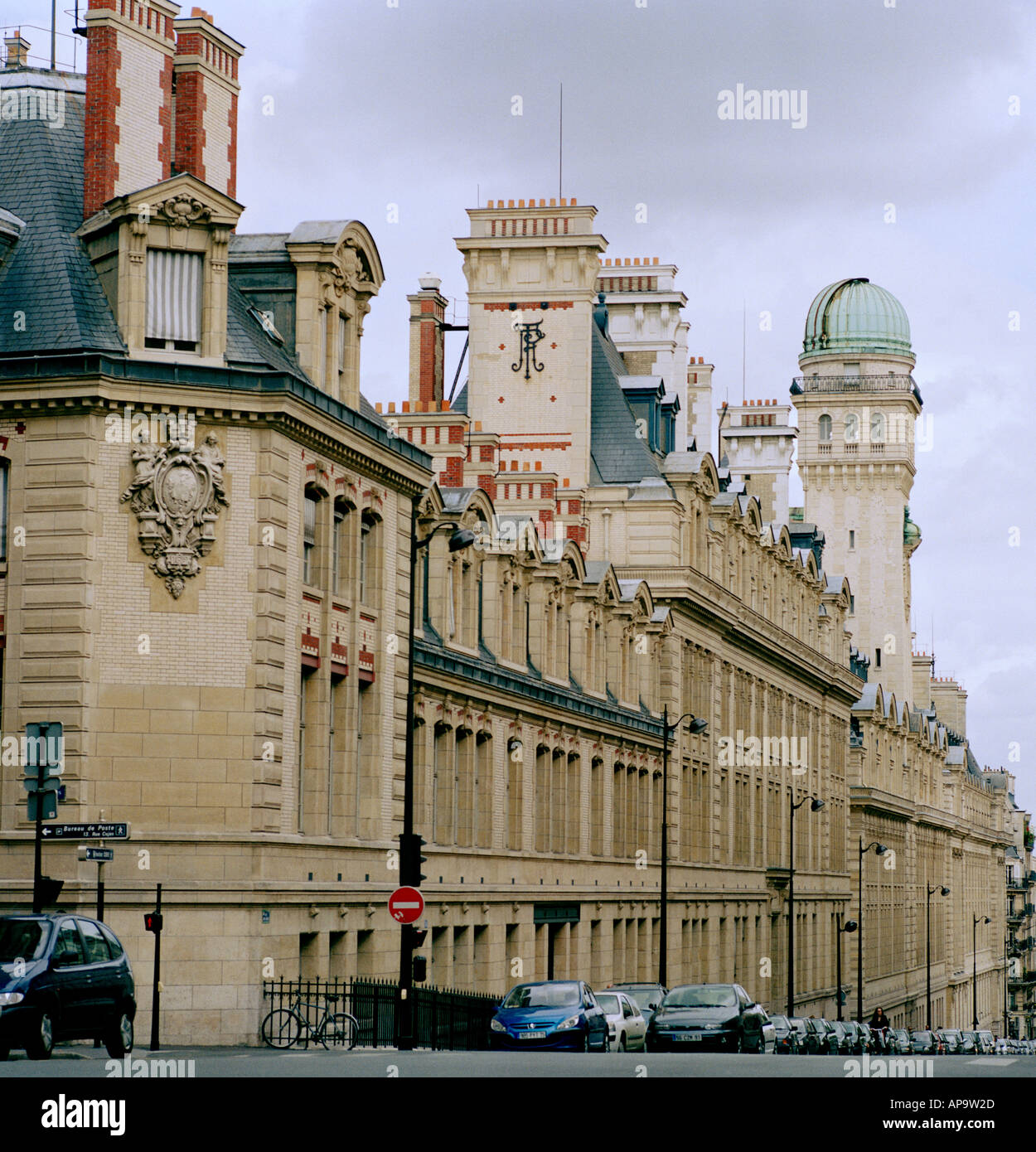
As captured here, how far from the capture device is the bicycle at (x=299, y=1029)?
35438 millimetres

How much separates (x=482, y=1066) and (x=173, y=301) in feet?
54.4

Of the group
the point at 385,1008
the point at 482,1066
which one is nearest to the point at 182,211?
the point at 385,1008

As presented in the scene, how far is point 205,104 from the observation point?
137 ft

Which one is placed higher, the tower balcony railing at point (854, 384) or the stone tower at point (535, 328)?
the tower balcony railing at point (854, 384)

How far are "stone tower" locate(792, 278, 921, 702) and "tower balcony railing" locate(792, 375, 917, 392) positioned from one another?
0.17 feet

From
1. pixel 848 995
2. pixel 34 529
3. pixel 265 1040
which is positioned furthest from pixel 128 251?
pixel 848 995

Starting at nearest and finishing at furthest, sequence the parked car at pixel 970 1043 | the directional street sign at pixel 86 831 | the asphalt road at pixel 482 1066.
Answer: the asphalt road at pixel 482 1066 → the directional street sign at pixel 86 831 → the parked car at pixel 970 1043

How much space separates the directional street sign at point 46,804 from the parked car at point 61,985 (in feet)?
11.7

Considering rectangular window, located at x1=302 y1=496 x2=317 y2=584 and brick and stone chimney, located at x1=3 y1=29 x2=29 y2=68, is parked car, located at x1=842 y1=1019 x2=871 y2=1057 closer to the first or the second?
rectangular window, located at x1=302 y1=496 x2=317 y2=584

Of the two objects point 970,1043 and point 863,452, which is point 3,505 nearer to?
point 970,1043

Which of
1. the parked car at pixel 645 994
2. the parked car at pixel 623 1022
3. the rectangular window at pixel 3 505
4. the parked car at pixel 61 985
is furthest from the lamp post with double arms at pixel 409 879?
the parked car at pixel 645 994

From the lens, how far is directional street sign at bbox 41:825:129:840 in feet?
102

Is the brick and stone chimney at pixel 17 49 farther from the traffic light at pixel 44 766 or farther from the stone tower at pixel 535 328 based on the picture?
the stone tower at pixel 535 328

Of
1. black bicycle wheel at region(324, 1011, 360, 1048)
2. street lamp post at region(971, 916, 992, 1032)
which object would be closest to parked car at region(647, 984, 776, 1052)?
black bicycle wheel at region(324, 1011, 360, 1048)
